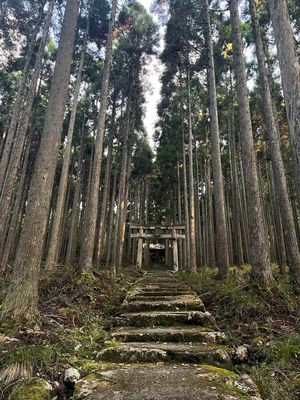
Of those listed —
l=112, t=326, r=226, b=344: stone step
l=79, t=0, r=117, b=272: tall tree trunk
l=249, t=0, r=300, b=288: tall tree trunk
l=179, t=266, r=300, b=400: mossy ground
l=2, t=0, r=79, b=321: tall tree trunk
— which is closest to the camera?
l=179, t=266, r=300, b=400: mossy ground

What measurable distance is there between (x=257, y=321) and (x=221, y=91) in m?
13.6

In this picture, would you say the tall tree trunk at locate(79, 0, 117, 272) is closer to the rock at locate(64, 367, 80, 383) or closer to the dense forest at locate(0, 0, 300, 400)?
the dense forest at locate(0, 0, 300, 400)

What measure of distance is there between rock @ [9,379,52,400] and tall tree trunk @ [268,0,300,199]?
3.13 metres

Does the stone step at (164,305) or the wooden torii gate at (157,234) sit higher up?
the wooden torii gate at (157,234)

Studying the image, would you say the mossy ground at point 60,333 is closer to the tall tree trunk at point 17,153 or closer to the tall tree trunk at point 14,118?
the tall tree trunk at point 17,153

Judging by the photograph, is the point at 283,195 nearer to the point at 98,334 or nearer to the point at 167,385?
the point at 98,334

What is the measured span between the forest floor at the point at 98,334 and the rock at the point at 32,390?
0.34 ft

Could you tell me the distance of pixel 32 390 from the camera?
212 cm

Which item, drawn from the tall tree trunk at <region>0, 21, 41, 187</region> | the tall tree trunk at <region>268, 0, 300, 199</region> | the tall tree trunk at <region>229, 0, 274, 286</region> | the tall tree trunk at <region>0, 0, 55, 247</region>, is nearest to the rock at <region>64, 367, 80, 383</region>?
the tall tree trunk at <region>268, 0, 300, 199</region>

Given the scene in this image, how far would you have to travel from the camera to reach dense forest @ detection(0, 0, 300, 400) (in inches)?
138

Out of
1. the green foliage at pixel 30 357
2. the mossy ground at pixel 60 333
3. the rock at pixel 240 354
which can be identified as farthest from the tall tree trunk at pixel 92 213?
the rock at pixel 240 354

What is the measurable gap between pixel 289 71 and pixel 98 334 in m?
4.36

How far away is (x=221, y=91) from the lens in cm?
1508

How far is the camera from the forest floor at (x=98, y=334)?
7.93ft
